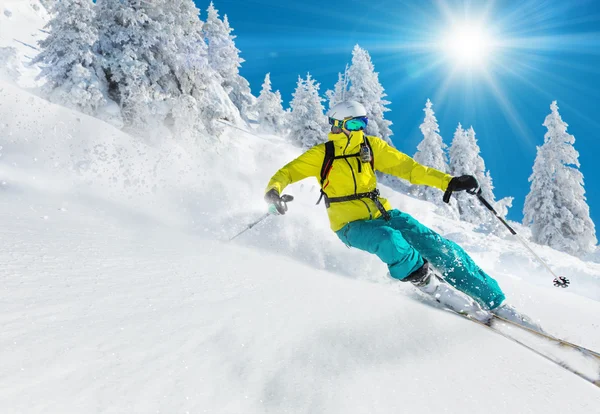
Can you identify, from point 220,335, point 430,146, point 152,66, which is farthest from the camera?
point 430,146

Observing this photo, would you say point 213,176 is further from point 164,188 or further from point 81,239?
point 81,239

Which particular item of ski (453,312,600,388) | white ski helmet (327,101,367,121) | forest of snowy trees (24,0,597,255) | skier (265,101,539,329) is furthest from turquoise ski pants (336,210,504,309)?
forest of snowy trees (24,0,597,255)

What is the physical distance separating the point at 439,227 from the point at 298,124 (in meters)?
24.7

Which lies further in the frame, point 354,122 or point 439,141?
point 439,141

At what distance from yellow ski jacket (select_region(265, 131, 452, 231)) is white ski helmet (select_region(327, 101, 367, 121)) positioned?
23cm

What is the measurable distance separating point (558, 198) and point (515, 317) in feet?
102

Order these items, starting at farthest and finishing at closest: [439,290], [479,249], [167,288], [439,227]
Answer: [439,227], [479,249], [439,290], [167,288]

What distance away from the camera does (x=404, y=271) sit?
13.1ft

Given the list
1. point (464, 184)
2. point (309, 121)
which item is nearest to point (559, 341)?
point (464, 184)

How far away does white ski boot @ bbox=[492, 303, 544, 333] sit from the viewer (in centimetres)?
361

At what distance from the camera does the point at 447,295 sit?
388 cm

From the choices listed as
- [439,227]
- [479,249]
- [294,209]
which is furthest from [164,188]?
[439,227]

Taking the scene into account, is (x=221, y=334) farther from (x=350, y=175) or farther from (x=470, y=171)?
(x=470, y=171)

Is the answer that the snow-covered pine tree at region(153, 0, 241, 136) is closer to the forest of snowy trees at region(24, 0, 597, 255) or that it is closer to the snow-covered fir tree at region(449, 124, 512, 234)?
the forest of snowy trees at region(24, 0, 597, 255)
